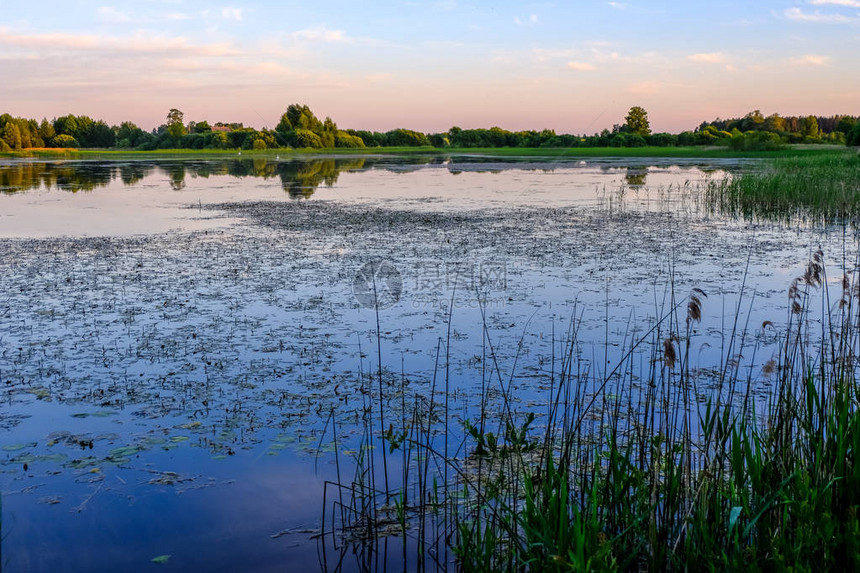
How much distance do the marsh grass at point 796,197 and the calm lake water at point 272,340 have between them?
1101mm

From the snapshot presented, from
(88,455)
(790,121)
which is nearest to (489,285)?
(88,455)

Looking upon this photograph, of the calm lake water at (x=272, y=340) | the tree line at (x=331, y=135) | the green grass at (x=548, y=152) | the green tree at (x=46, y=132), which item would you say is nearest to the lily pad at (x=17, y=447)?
the calm lake water at (x=272, y=340)

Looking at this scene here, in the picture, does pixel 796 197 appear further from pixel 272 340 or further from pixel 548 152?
pixel 548 152

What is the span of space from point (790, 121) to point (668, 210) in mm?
80215

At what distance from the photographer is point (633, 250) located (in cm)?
1206

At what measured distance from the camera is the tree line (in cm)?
7225

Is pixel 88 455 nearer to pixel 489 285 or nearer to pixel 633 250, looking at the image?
pixel 489 285

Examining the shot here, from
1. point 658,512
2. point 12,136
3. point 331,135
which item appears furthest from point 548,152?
point 658,512

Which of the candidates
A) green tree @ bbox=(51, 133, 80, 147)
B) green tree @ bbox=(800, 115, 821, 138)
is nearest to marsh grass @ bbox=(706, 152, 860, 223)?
green tree @ bbox=(800, 115, 821, 138)

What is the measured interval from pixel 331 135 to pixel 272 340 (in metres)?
86.5

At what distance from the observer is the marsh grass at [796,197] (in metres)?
15.6

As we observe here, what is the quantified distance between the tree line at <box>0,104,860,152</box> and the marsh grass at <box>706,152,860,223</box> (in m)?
47.0

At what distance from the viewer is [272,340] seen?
7.00 metres

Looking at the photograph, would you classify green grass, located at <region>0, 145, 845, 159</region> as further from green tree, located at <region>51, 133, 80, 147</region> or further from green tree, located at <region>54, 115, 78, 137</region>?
green tree, located at <region>54, 115, 78, 137</region>
